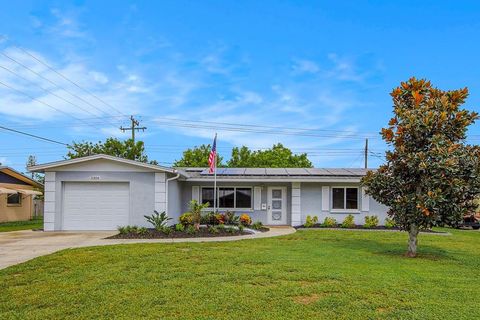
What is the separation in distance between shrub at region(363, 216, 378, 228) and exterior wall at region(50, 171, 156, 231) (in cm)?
940

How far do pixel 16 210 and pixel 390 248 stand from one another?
900 inches

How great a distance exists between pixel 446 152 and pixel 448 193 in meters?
0.96

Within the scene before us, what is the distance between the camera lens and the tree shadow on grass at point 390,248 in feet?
32.5

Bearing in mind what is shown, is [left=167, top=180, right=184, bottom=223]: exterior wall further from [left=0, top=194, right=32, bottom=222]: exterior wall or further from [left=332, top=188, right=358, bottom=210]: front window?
[left=0, top=194, right=32, bottom=222]: exterior wall

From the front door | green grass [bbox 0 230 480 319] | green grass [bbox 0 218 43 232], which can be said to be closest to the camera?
green grass [bbox 0 230 480 319]

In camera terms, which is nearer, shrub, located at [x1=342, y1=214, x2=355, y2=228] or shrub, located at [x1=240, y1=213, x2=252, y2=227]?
shrub, located at [x1=240, y1=213, x2=252, y2=227]

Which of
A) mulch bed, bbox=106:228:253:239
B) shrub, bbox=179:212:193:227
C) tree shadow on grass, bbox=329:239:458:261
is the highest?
shrub, bbox=179:212:193:227

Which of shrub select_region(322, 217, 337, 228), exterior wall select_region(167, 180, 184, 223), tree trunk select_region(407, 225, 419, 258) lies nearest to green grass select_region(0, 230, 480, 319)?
tree trunk select_region(407, 225, 419, 258)

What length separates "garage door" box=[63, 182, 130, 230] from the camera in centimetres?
1572

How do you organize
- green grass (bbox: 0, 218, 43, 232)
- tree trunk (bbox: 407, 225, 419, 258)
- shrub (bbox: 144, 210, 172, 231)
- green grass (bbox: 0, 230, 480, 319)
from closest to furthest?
1. green grass (bbox: 0, 230, 480, 319)
2. tree trunk (bbox: 407, 225, 419, 258)
3. shrub (bbox: 144, 210, 172, 231)
4. green grass (bbox: 0, 218, 43, 232)

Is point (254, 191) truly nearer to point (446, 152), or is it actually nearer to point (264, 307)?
point (446, 152)

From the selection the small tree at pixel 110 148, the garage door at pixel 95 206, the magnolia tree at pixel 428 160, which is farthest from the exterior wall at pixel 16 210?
the magnolia tree at pixel 428 160

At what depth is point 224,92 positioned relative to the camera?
2052 centimetres

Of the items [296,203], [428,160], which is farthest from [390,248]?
[296,203]
